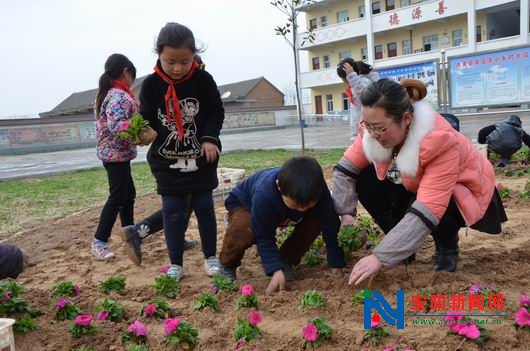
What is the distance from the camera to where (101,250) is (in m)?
4.07

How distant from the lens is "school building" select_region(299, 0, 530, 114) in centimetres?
2988

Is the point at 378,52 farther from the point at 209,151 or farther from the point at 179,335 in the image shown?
the point at 179,335

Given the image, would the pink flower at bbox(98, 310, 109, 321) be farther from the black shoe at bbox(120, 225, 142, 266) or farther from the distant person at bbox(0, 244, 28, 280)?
the black shoe at bbox(120, 225, 142, 266)

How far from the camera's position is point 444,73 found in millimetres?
10820

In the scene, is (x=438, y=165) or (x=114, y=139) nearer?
(x=438, y=165)

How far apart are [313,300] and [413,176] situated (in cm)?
81

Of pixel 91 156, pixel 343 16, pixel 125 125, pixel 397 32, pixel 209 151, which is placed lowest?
pixel 91 156

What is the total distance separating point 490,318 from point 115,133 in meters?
2.80

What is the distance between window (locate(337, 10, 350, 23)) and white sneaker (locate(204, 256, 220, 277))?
121 ft

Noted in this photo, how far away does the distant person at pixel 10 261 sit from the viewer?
2.45 meters

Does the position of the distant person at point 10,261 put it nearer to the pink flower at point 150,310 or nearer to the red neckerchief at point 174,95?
the pink flower at point 150,310

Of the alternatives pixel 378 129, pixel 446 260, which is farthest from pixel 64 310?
pixel 446 260

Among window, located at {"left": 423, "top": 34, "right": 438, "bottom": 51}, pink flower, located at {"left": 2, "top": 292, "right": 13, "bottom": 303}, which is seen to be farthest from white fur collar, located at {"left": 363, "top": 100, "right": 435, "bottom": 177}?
window, located at {"left": 423, "top": 34, "right": 438, "bottom": 51}

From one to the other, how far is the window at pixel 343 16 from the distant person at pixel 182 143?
36747 mm
